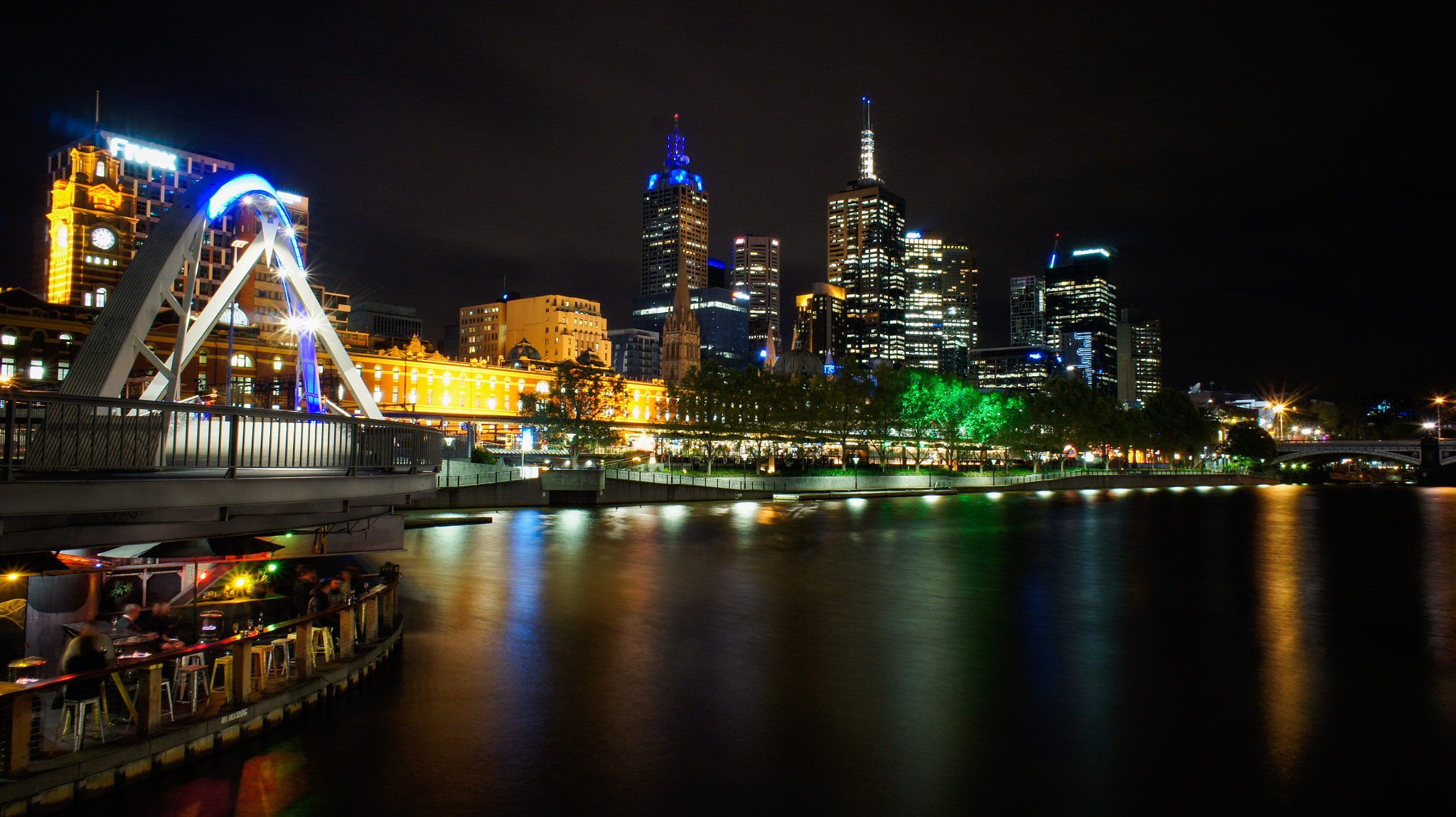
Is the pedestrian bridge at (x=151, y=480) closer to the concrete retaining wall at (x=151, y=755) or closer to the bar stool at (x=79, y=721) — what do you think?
the bar stool at (x=79, y=721)

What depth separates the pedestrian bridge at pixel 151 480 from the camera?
1155 centimetres

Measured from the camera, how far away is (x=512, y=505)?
59.3 m

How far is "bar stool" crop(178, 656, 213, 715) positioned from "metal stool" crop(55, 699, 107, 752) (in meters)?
1.06

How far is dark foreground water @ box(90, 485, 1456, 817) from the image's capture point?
12.2m

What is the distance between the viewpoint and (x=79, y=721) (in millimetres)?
11414

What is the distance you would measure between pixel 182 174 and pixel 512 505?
134479 millimetres

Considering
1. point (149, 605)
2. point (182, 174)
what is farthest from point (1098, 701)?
point (182, 174)

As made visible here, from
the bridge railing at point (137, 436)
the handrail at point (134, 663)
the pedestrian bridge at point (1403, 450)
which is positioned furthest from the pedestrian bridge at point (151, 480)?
the pedestrian bridge at point (1403, 450)

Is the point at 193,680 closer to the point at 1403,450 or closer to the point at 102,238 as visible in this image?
the point at 102,238

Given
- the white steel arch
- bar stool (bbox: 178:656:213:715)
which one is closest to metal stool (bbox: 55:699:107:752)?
bar stool (bbox: 178:656:213:715)

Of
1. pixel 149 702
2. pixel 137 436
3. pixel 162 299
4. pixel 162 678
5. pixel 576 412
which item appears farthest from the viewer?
pixel 576 412

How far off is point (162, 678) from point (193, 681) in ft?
2.61

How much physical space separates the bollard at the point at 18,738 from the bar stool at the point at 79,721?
0.81m

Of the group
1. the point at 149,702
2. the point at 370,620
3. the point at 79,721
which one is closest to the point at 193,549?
the point at 370,620
